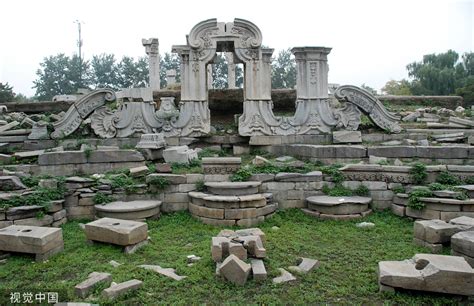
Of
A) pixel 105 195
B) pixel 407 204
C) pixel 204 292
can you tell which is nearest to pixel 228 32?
pixel 105 195

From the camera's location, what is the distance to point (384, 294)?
13.2ft

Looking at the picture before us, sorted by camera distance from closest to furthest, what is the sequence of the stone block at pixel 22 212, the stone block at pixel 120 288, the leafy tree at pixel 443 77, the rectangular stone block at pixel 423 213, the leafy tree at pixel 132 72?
the stone block at pixel 120 288
the stone block at pixel 22 212
the rectangular stone block at pixel 423 213
the leafy tree at pixel 443 77
the leafy tree at pixel 132 72

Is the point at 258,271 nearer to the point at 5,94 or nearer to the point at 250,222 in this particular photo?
the point at 250,222

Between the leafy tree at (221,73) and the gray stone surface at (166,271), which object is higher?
the leafy tree at (221,73)

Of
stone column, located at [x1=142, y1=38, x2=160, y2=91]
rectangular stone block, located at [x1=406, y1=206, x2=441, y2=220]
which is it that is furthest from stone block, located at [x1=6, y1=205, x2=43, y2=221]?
stone column, located at [x1=142, y1=38, x2=160, y2=91]

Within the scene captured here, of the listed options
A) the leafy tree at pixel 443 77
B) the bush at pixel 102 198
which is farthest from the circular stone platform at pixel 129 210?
the leafy tree at pixel 443 77

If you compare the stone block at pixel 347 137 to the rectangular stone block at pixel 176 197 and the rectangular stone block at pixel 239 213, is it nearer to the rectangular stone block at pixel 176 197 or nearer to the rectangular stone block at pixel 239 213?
the rectangular stone block at pixel 239 213

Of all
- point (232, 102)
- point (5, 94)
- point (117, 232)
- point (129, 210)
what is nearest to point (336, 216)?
point (129, 210)

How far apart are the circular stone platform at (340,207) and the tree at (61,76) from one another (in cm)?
3772

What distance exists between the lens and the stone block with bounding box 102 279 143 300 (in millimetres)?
3961

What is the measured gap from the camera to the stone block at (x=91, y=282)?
4039 millimetres

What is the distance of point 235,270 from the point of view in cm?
430

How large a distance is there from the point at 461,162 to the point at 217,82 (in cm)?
2918

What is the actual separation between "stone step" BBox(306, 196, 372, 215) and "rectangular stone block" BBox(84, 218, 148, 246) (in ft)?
10.6
